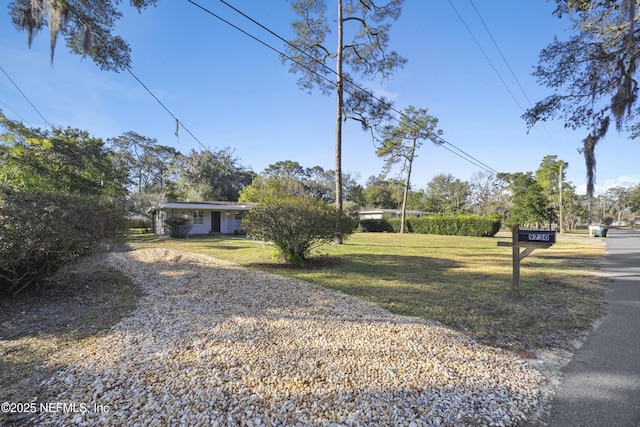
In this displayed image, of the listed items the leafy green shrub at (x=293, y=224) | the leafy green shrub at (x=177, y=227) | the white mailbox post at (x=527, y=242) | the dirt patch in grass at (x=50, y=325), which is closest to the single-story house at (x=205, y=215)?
the leafy green shrub at (x=177, y=227)

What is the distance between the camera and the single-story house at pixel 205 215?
19.8 m

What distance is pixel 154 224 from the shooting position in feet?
74.7

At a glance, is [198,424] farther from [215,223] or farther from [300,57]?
[215,223]

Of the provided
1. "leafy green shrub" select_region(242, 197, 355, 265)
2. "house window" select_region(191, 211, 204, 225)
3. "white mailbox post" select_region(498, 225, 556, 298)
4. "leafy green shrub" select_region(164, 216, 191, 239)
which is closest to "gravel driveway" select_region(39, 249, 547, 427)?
"white mailbox post" select_region(498, 225, 556, 298)

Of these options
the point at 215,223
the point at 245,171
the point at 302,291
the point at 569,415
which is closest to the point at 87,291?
the point at 302,291

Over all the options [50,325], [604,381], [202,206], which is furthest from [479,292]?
[202,206]

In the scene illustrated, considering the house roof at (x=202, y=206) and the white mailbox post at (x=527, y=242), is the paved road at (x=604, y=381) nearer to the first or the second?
the white mailbox post at (x=527, y=242)

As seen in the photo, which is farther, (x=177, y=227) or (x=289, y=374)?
(x=177, y=227)

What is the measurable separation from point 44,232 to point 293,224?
15.0 ft

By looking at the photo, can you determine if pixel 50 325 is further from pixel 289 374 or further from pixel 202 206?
pixel 202 206

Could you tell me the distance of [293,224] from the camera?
7.28 m

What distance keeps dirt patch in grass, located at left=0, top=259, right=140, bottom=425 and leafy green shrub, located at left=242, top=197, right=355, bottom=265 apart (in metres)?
3.12

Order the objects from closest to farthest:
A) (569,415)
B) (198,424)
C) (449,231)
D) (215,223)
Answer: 1. (198,424)
2. (569,415)
3. (215,223)
4. (449,231)

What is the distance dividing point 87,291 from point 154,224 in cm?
2010
